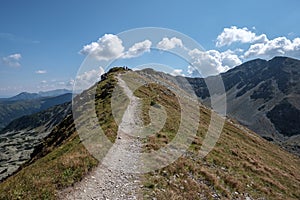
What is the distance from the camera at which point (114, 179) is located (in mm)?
19188

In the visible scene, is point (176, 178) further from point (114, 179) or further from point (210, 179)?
point (114, 179)

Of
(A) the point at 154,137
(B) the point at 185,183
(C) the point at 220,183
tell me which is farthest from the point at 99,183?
(A) the point at 154,137

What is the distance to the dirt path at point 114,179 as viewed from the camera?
17062 mm

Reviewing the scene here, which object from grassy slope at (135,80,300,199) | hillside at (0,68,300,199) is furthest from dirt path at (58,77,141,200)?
grassy slope at (135,80,300,199)

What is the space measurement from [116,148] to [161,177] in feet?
21.7

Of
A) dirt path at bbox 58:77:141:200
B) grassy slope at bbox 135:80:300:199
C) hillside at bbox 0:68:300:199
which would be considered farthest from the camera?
grassy slope at bbox 135:80:300:199

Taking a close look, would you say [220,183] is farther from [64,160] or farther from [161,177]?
[64,160]

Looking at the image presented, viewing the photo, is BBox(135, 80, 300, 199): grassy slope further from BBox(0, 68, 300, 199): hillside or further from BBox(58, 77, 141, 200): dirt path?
BBox(58, 77, 141, 200): dirt path

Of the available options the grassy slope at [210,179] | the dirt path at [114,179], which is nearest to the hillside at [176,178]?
the grassy slope at [210,179]

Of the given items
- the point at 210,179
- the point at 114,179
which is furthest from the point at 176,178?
the point at 114,179

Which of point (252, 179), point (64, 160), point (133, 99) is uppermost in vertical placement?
point (133, 99)

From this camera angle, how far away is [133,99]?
161ft

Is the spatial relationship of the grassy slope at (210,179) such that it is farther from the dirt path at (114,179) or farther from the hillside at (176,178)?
the dirt path at (114,179)

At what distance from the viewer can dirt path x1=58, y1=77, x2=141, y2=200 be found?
1706cm
